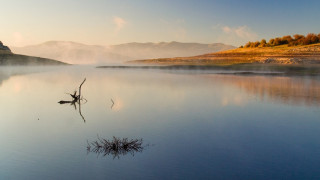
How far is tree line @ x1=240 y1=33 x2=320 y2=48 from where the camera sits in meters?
101

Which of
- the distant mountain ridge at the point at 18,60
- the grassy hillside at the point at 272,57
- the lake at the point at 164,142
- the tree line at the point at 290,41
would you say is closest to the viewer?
the lake at the point at 164,142

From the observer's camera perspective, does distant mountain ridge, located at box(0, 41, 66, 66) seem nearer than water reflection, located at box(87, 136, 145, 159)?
No

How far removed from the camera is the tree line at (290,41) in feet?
333

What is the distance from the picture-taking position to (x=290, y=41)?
108m

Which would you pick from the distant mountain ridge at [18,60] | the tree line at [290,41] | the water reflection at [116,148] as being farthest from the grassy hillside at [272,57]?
the distant mountain ridge at [18,60]

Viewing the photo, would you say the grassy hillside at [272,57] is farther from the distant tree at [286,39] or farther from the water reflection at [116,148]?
the water reflection at [116,148]

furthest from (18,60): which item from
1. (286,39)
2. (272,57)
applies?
(286,39)

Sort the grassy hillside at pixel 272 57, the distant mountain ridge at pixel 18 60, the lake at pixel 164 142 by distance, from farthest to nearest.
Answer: the distant mountain ridge at pixel 18 60
the grassy hillside at pixel 272 57
the lake at pixel 164 142

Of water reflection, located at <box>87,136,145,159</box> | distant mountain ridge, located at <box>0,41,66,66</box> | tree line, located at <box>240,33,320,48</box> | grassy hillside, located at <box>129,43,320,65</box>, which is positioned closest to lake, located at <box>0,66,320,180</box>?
water reflection, located at <box>87,136,145,159</box>

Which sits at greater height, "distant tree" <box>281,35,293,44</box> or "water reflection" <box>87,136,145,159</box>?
"distant tree" <box>281,35,293,44</box>

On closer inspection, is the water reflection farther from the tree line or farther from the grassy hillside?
the tree line

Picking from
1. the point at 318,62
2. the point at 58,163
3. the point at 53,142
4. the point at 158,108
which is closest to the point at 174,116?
the point at 158,108

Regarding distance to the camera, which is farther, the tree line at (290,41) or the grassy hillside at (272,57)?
the tree line at (290,41)

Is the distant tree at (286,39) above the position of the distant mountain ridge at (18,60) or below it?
above
